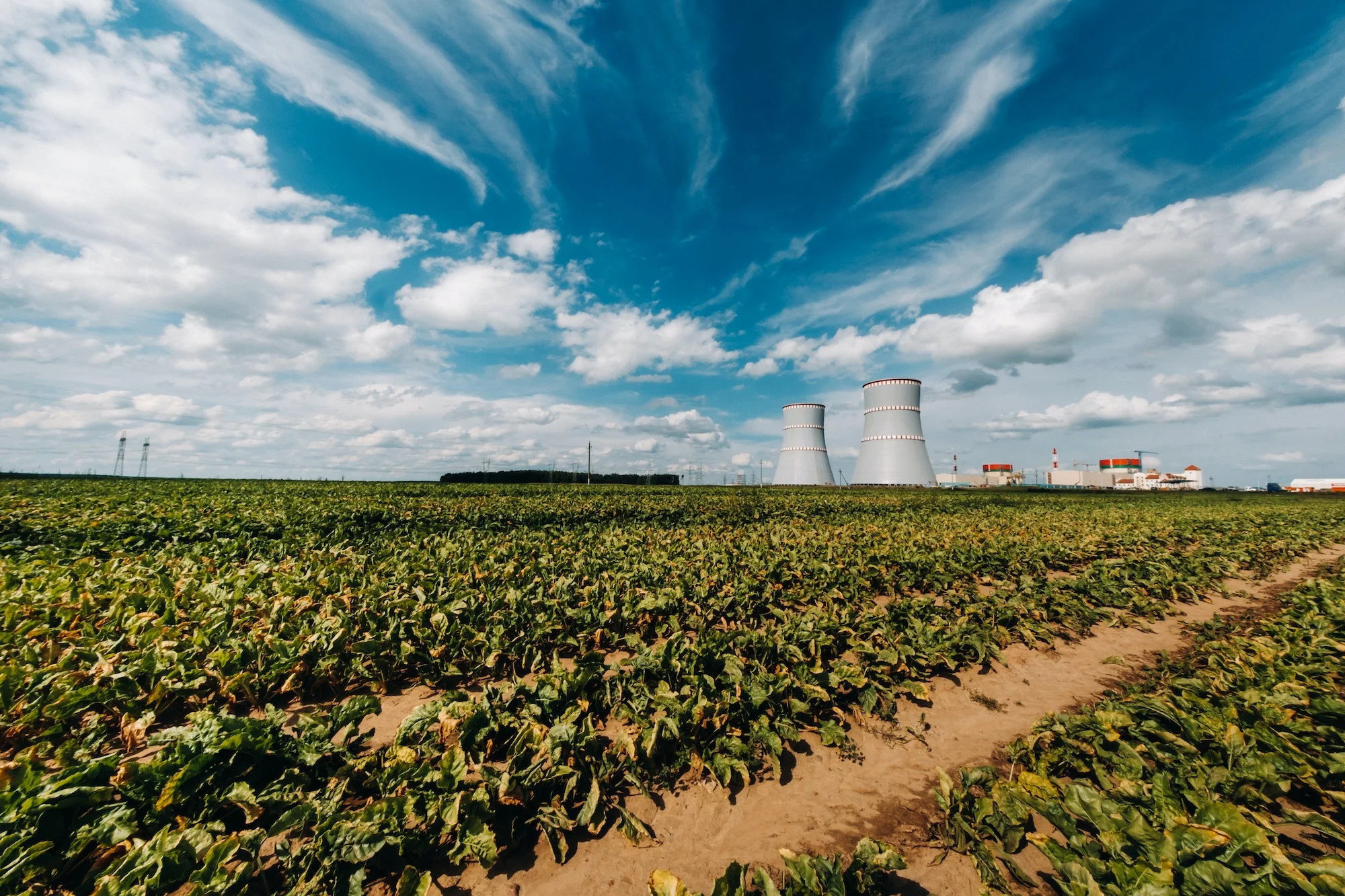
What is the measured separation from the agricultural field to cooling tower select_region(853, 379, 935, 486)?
39.1m

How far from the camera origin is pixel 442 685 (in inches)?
182

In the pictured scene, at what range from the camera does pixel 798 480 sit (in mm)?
53688

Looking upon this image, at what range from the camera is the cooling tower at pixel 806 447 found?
52.9 metres

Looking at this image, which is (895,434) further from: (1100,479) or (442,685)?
(1100,479)

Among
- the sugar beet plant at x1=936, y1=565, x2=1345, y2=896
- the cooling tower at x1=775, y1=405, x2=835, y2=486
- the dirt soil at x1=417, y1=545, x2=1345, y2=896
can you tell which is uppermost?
the cooling tower at x1=775, y1=405, x2=835, y2=486

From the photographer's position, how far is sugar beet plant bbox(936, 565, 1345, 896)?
231 cm

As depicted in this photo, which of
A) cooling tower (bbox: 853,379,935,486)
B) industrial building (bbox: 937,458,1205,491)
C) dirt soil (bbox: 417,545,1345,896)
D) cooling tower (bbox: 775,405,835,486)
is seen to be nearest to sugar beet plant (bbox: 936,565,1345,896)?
dirt soil (bbox: 417,545,1345,896)

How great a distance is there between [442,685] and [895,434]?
4897 centimetres

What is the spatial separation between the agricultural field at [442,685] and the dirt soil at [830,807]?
10cm

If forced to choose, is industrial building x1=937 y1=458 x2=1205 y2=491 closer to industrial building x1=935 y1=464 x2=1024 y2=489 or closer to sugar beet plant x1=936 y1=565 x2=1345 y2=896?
industrial building x1=935 y1=464 x2=1024 y2=489

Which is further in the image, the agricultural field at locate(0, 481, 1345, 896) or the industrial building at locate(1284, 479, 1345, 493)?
the industrial building at locate(1284, 479, 1345, 493)

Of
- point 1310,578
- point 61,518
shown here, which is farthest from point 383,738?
point 1310,578

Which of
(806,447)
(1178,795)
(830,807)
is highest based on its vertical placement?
(806,447)

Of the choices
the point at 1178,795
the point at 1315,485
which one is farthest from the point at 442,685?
the point at 1315,485
